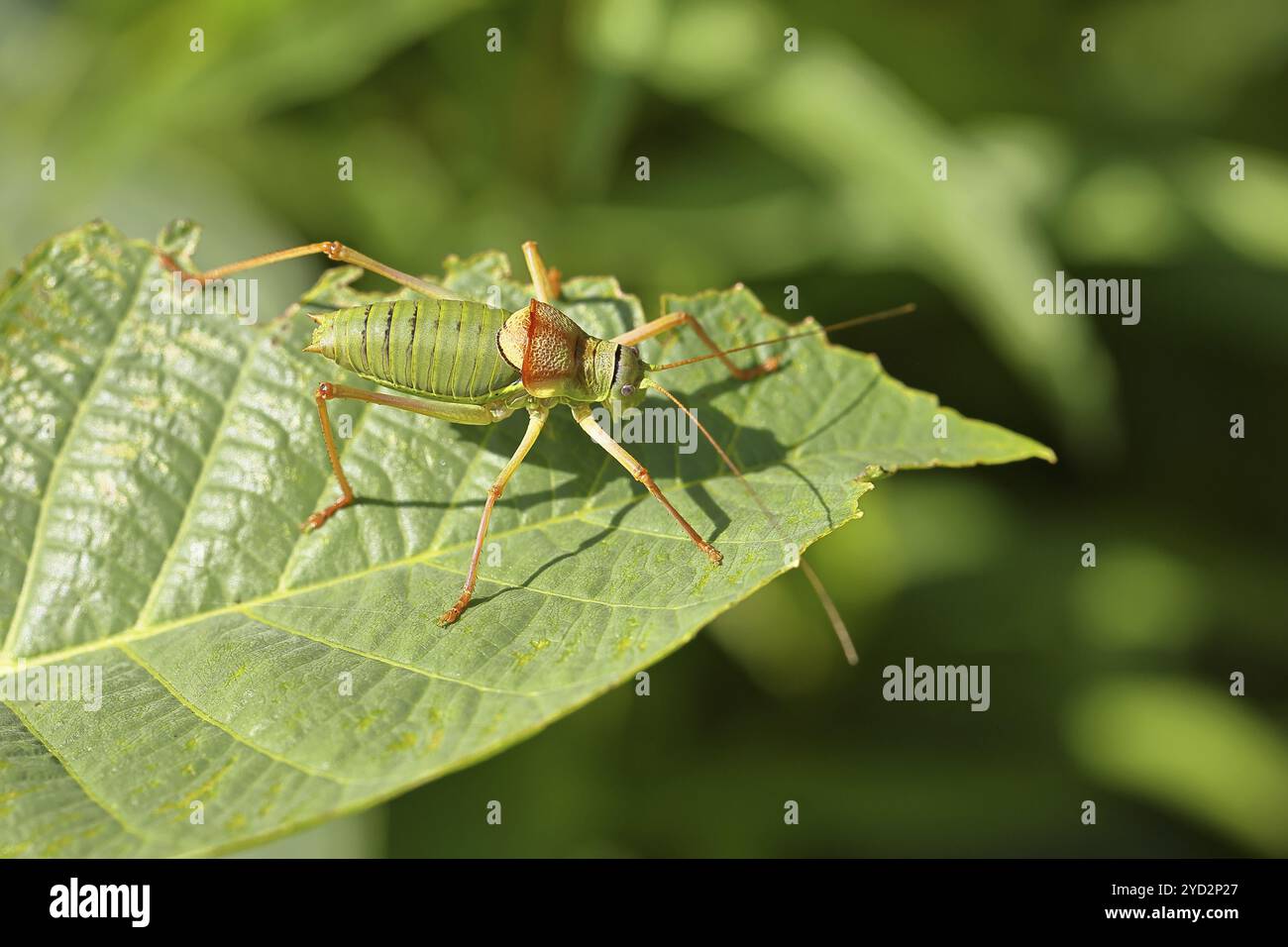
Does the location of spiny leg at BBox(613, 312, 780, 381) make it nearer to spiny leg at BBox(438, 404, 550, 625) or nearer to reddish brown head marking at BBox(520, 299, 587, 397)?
reddish brown head marking at BBox(520, 299, 587, 397)

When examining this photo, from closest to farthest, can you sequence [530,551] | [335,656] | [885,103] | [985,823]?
[335,656]
[530,551]
[885,103]
[985,823]

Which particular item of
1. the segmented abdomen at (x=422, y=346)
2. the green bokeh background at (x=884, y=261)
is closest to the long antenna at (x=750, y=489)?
the segmented abdomen at (x=422, y=346)

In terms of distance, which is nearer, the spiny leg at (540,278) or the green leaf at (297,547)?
the green leaf at (297,547)

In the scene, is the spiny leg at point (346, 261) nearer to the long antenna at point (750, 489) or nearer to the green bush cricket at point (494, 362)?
the green bush cricket at point (494, 362)

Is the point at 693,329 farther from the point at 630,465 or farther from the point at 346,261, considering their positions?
the point at 346,261

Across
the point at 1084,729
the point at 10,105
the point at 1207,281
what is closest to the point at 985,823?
the point at 1084,729

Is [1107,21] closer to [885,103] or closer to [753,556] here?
[885,103]

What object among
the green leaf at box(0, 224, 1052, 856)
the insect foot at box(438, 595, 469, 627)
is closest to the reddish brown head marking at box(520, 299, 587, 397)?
the green leaf at box(0, 224, 1052, 856)
